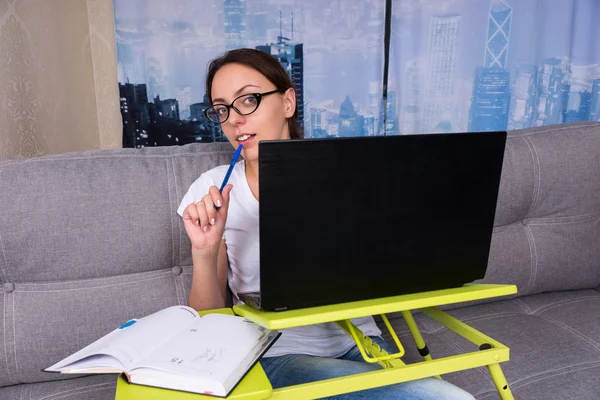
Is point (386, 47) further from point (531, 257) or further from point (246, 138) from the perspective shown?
point (246, 138)

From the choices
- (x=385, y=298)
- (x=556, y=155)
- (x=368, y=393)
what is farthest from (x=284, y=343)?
(x=556, y=155)

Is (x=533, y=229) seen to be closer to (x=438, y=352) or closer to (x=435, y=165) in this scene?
(x=438, y=352)

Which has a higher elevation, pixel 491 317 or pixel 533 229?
pixel 533 229

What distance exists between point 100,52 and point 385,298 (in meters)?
2.23

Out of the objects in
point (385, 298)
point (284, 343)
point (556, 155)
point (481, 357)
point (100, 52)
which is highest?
point (100, 52)

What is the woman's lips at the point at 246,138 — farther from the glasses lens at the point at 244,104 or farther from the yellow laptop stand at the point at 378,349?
the yellow laptop stand at the point at 378,349

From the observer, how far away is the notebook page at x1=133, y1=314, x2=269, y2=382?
739 millimetres

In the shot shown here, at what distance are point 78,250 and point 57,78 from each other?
3.55ft

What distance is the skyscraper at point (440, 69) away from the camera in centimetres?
303

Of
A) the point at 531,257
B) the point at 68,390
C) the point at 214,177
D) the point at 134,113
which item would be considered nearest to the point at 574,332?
the point at 531,257

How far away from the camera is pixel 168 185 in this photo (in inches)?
55.5

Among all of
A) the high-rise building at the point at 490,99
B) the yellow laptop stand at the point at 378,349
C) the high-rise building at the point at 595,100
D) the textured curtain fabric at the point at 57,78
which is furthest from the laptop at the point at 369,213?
the high-rise building at the point at 595,100

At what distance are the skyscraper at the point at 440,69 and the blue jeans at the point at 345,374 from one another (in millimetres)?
2129

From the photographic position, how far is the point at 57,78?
2.13 m
